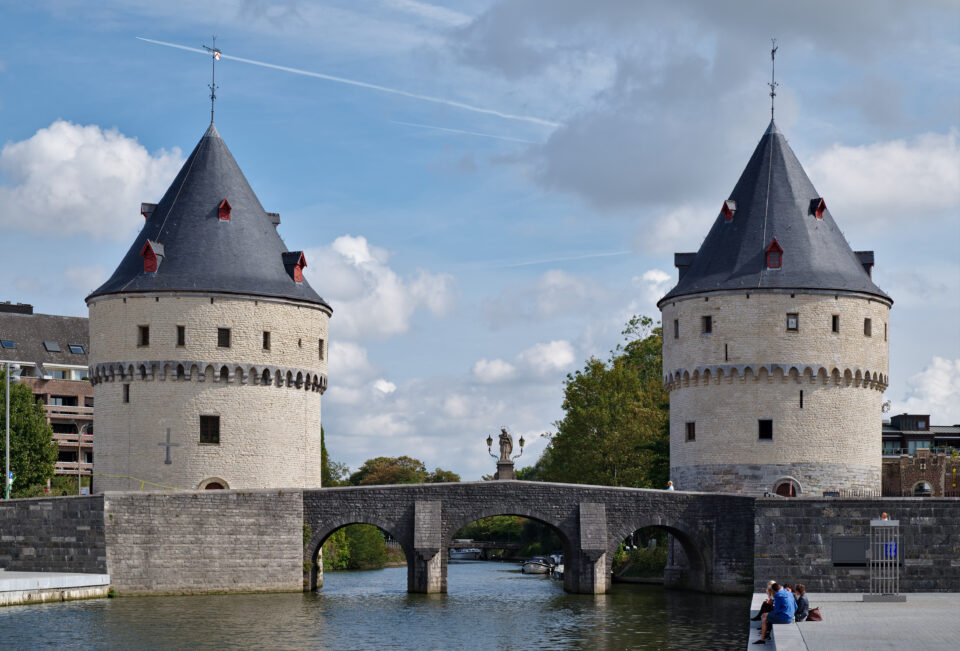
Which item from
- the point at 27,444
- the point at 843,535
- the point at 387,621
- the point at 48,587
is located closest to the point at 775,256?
the point at 843,535

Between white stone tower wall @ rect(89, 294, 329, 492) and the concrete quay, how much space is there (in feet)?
21.2

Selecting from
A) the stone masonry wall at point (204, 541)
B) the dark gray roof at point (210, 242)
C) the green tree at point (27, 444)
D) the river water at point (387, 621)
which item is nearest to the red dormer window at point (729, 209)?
the river water at point (387, 621)

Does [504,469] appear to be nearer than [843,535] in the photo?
No

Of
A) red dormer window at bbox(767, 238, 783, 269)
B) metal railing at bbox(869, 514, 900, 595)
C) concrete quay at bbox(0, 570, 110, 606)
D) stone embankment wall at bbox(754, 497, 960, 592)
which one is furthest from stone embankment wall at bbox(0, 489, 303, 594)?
red dormer window at bbox(767, 238, 783, 269)

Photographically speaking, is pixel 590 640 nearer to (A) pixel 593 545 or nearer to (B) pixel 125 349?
(A) pixel 593 545

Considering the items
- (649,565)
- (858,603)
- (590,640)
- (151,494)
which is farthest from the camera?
(649,565)

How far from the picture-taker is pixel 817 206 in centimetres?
5303

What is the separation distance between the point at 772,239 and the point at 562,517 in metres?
13.1

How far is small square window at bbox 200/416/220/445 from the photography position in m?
50.3

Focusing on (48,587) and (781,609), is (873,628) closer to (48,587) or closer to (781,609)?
(781,609)

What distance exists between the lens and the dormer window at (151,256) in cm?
5109

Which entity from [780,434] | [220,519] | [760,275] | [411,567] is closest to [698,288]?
[760,275]

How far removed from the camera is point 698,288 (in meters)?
52.6

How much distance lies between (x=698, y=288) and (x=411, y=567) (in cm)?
1470
